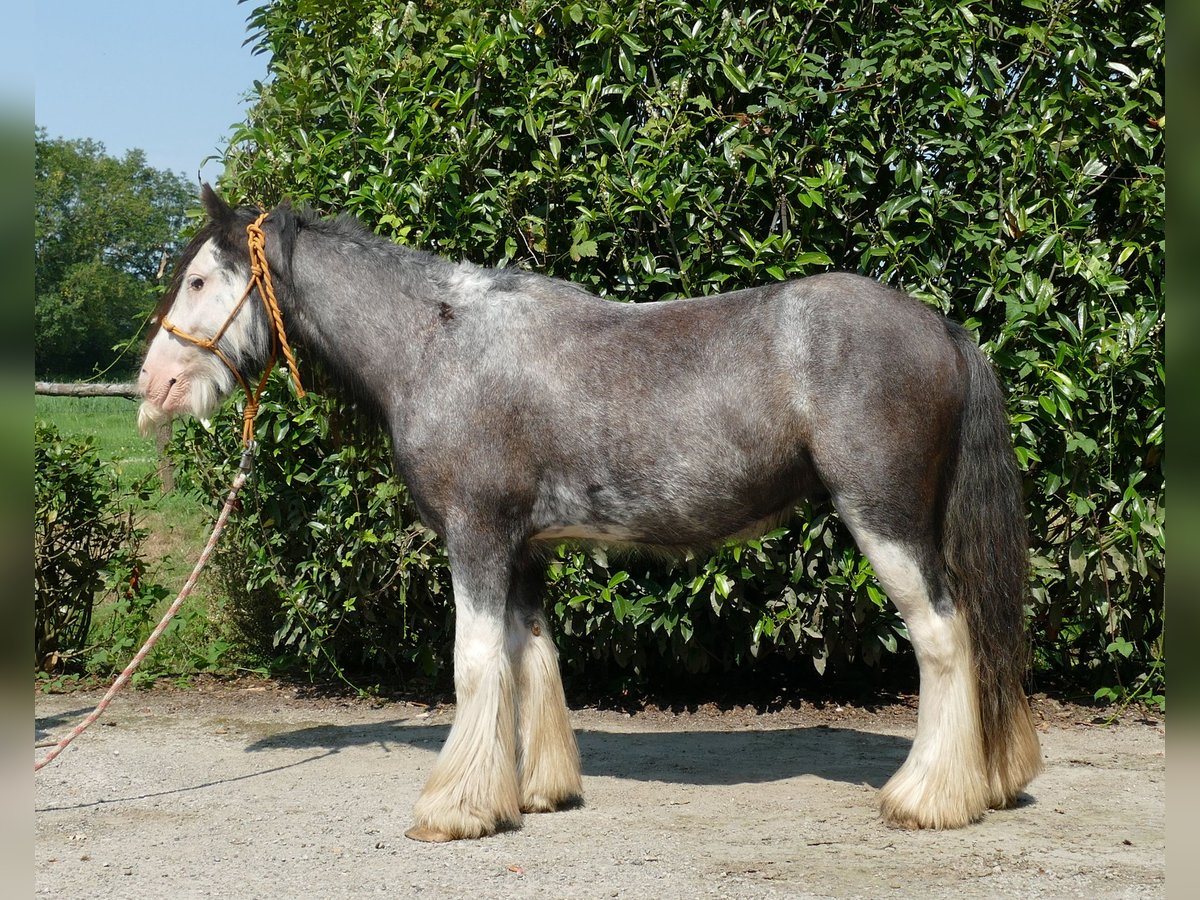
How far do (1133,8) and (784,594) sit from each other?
3.48 m

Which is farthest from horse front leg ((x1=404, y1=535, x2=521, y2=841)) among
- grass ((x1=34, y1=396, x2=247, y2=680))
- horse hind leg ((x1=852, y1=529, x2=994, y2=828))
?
grass ((x1=34, y1=396, x2=247, y2=680))

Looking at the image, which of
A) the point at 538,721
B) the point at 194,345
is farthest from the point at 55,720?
the point at 538,721

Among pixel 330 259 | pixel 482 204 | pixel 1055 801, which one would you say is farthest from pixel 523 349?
pixel 1055 801

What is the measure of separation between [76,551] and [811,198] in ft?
16.3

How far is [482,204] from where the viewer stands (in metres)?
5.68

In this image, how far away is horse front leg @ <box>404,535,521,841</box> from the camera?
159 inches

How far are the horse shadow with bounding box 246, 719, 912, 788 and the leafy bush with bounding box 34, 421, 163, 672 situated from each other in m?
1.81

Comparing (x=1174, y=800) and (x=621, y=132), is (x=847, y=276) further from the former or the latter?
(x=1174, y=800)

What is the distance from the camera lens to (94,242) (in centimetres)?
3052

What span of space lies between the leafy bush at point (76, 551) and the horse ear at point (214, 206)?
116 inches

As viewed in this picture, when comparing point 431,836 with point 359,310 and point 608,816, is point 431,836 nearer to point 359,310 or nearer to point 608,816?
point 608,816

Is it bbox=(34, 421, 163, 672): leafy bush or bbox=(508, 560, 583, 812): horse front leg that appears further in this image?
bbox=(34, 421, 163, 672): leafy bush

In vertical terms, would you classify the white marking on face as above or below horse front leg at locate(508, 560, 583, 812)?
above

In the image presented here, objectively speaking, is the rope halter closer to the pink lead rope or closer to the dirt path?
the pink lead rope
